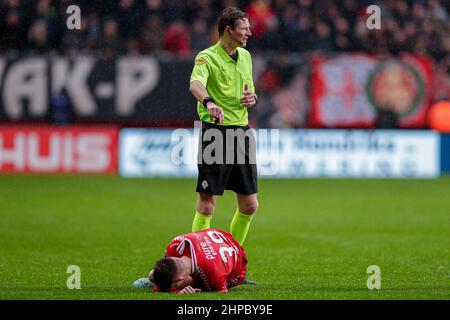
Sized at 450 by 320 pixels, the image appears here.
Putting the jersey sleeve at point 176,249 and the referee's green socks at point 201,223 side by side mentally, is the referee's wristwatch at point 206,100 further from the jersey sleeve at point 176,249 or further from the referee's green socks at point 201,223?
the jersey sleeve at point 176,249

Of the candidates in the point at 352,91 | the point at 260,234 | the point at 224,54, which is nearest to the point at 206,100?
the point at 224,54

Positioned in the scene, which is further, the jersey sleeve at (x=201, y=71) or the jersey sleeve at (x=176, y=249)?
the jersey sleeve at (x=201, y=71)

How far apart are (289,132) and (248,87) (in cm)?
1130

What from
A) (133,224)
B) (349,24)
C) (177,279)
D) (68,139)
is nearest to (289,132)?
(349,24)

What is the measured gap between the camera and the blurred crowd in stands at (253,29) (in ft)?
64.4

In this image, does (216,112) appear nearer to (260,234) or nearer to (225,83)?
(225,83)

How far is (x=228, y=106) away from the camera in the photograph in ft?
28.5

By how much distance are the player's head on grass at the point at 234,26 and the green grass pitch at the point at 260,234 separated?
1957 mm

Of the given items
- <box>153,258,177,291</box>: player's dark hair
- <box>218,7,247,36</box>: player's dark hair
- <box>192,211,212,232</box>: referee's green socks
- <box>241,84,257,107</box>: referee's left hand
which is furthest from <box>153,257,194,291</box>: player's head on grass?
<box>218,7,247,36</box>: player's dark hair

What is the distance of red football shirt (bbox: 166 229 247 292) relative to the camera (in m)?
7.46

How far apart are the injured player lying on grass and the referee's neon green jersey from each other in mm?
1215

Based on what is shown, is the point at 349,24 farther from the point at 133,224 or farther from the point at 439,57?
the point at 133,224

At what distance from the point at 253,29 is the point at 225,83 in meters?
11.9

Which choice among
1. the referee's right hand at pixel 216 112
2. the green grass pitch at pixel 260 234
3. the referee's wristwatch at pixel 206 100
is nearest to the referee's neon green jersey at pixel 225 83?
the referee's wristwatch at pixel 206 100
